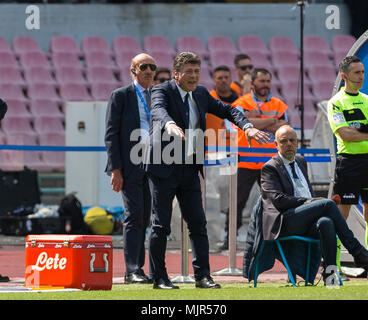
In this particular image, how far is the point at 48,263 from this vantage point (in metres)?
7.20

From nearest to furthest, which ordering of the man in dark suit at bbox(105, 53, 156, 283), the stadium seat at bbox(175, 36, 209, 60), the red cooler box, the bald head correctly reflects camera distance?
the red cooler box, the bald head, the man in dark suit at bbox(105, 53, 156, 283), the stadium seat at bbox(175, 36, 209, 60)

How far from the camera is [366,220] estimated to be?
8492 millimetres

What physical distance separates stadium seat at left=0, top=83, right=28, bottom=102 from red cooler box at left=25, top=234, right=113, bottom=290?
10.6 m

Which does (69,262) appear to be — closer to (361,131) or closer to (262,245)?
(262,245)

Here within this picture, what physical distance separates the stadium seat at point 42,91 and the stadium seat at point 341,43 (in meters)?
5.90

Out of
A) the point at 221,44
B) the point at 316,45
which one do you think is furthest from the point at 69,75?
the point at 316,45

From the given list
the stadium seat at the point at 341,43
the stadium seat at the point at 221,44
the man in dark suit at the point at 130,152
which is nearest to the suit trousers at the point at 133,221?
the man in dark suit at the point at 130,152

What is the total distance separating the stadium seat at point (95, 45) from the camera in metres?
19.0

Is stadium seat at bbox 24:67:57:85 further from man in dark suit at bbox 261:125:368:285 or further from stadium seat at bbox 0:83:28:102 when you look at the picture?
man in dark suit at bbox 261:125:368:285

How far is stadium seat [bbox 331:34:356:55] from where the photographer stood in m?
20.3

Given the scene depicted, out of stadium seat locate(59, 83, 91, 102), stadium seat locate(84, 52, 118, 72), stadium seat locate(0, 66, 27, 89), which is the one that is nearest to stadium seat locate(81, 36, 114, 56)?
stadium seat locate(84, 52, 118, 72)

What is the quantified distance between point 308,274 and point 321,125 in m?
5.48

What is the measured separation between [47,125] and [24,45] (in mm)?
2284

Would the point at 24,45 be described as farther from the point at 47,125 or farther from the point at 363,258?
the point at 363,258
